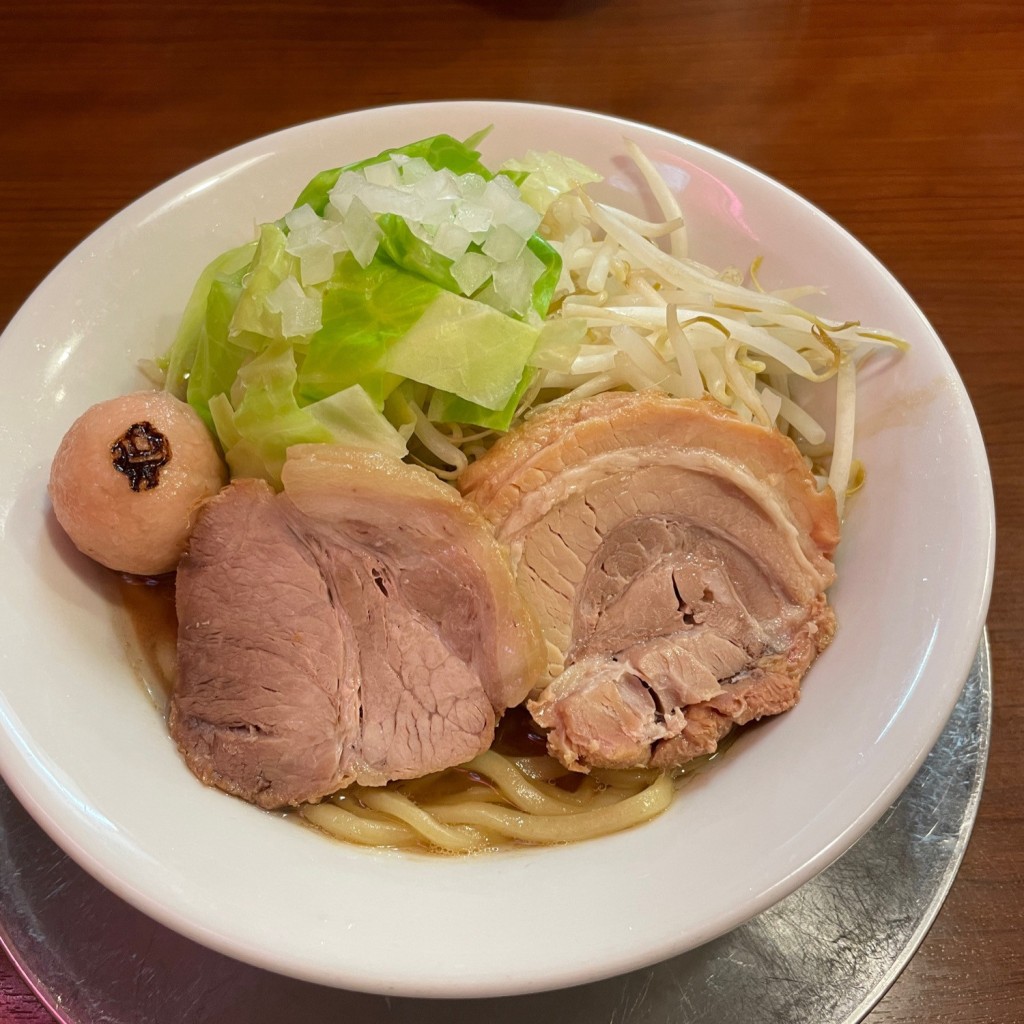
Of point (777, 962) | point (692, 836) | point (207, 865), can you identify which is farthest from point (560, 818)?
point (207, 865)

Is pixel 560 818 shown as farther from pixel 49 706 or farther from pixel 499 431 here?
pixel 49 706

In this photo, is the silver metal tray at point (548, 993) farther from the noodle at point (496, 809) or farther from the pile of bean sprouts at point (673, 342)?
the pile of bean sprouts at point (673, 342)

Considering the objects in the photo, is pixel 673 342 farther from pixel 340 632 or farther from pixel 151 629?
pixel 151 629

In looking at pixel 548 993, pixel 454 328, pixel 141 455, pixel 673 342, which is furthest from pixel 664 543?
pixel 141 455

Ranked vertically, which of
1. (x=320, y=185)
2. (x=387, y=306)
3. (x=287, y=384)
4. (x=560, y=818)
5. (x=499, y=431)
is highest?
(x=320, y=185)

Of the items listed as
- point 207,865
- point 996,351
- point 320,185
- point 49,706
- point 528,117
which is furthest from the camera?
point 996,351

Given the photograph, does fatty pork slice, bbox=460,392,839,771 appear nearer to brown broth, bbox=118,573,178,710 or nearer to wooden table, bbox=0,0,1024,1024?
brown broth, bbox=118,573,178,710
